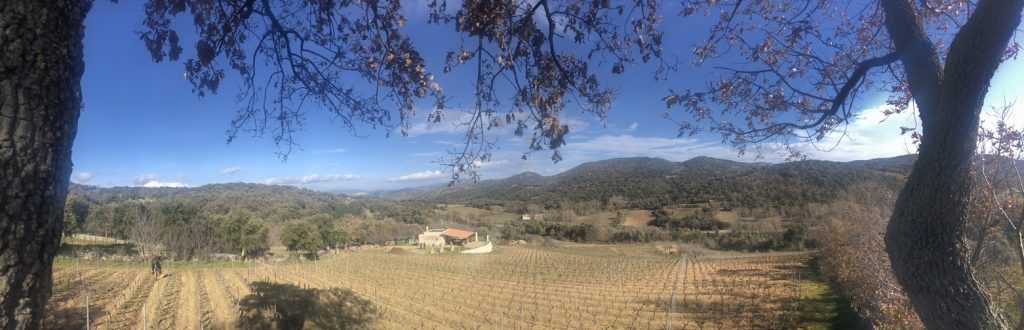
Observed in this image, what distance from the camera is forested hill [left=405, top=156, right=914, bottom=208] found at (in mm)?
53531

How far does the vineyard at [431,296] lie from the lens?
16812mm

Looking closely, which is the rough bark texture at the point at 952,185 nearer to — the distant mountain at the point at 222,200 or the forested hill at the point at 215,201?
the forested hill at the point at 215,201

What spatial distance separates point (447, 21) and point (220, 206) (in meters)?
73.6

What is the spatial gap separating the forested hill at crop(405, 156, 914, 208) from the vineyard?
44.8ft

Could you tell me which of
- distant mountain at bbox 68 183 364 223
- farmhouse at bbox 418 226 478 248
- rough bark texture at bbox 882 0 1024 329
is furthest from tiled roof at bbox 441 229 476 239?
rough bark texture at bbox 882 0 1024 329

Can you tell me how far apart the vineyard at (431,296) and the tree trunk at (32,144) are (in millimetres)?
15465

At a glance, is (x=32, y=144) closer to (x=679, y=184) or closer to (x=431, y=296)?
(x=431, y=296)

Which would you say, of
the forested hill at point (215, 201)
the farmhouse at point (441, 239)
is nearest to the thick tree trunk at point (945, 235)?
the forested hill at point (215, 201)

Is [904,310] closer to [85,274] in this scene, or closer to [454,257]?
[85,274]

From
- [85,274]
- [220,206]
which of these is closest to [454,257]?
[85,274]

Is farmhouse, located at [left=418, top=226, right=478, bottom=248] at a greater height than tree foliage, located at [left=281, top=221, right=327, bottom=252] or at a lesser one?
lesser

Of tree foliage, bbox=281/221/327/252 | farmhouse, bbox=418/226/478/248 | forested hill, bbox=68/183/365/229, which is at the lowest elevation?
farmhouse, bbox=418/226/478/248

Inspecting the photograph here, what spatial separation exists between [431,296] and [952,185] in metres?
25.3

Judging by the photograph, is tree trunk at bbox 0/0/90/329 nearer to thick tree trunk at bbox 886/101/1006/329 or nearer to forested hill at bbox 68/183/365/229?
thick tree trunk at bbox 886/101/1006/329
